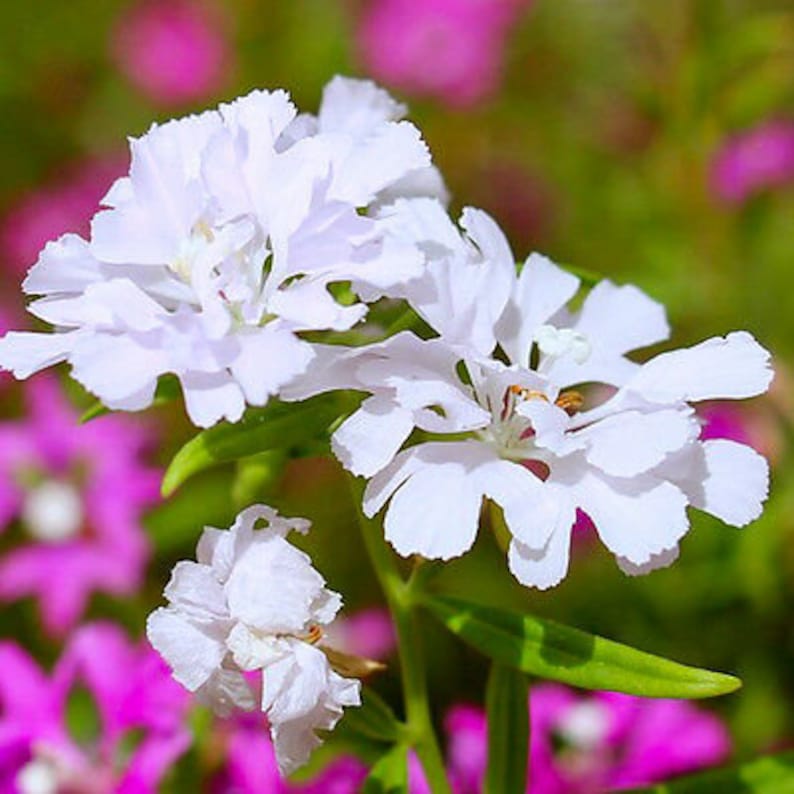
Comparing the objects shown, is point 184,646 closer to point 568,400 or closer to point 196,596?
point 196,596

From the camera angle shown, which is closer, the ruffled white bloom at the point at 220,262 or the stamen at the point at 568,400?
the ruffled white bloom at the point at 220,262

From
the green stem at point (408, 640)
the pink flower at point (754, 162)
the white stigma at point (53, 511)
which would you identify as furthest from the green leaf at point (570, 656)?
the pink flower at point (754, 162)

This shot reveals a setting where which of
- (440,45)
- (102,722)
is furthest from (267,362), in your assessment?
(440,45)

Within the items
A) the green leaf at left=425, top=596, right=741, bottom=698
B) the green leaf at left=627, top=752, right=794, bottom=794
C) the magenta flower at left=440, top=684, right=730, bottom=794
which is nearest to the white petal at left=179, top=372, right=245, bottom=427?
the green leaf at left=425, top=596, right=741, bottom=698

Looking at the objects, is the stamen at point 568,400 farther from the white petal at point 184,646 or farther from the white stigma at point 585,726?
the white stigma at point 585,726

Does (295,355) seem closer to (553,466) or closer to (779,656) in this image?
(553,466)

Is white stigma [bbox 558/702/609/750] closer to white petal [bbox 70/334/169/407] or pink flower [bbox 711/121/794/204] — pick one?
white petal [bbox 70/334/169/407]
